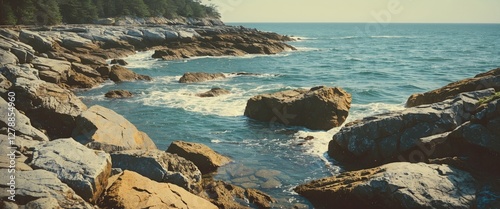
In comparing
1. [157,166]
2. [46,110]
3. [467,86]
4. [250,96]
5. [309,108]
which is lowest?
[250,96]

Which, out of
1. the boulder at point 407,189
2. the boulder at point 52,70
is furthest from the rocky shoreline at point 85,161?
the boulder at point 407,189

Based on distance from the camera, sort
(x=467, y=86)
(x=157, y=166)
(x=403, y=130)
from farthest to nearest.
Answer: (x=467, y=86), (x=403, y=130), (x=157, y=166)

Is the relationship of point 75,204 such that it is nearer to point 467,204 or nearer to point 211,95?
point 467,204

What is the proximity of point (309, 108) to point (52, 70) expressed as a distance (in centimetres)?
1900

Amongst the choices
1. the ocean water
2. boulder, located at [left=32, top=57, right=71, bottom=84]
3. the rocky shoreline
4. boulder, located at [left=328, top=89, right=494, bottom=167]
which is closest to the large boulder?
the ocean water

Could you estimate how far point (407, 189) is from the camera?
29.6 feet

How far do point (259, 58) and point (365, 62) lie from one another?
16.7 m

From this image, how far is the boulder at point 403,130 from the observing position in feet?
40.9

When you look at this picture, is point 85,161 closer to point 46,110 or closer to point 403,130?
point 46,110

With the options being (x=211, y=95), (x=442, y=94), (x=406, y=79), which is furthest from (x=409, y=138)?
(x=406, y=79)

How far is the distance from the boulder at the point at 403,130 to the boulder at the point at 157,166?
21.0ft

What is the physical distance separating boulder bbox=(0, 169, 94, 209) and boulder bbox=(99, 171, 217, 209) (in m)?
0.82

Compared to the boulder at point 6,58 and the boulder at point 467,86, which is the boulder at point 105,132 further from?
the boulder at point 467,86

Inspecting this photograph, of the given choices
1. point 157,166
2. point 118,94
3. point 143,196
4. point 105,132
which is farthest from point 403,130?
point 118,94
